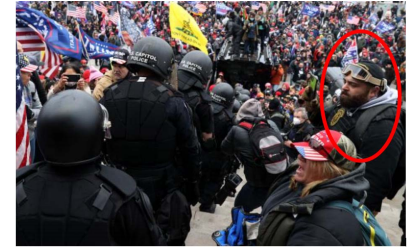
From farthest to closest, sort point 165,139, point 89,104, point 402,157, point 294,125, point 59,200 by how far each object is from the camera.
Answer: point 294,125 → point 402,157 → point 165,139 → point 89,104 → point 59,200

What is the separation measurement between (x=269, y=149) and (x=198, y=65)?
151 centimetres

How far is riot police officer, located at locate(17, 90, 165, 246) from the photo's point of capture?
181 centimetres

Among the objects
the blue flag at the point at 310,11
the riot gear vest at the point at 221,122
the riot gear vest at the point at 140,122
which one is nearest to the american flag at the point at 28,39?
the riot gear vest at the point at 221,122

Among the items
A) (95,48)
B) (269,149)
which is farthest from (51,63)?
(269,149)

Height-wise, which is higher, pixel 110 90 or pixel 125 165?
pixel 110 90

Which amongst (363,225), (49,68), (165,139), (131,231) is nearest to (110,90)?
(165,139)

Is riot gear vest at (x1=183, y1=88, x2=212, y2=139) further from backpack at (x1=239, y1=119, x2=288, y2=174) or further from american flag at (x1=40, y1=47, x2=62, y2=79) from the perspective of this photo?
american flag at (x1=40, y1=47, x2=62, y2=79)

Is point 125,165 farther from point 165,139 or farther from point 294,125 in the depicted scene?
point 294,125

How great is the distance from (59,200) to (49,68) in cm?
Answer: 633

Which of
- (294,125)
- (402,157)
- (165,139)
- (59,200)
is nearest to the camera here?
(59,200)

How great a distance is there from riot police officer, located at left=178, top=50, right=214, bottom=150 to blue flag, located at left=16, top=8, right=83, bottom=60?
3222 millimetres

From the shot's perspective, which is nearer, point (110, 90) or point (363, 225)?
point (363, 225)

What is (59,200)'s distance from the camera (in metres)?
1.82

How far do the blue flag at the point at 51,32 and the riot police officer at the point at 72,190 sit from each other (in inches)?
209
